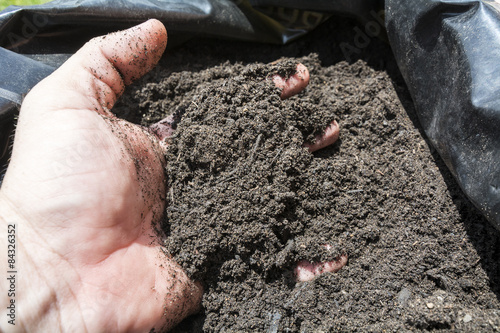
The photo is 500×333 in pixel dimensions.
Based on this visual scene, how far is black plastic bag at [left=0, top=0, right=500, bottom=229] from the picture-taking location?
1.41 meters

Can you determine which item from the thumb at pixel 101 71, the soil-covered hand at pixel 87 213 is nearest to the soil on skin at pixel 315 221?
the soil-covered hand at pixel 87 213

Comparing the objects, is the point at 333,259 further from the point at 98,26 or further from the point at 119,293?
the point at 98,26

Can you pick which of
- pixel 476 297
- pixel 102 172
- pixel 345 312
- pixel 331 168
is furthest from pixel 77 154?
pixel 476 297

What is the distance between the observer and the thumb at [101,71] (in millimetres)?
1450

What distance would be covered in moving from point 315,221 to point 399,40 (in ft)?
3.25

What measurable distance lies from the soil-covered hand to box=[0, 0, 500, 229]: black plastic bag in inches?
13.3

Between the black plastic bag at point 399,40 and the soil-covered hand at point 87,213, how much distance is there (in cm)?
34

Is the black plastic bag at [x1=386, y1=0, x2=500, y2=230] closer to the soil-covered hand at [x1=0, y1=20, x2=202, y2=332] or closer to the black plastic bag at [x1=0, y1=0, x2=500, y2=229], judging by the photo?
the black plastic bag at [x1=0, y1=0, x2=500, y2=229]

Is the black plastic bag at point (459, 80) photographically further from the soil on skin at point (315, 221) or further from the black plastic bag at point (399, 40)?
the soil on skin at point (315, 221)

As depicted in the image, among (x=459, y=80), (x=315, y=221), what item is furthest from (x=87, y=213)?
(x=459, y=80)

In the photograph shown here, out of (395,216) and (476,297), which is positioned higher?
(395,216)

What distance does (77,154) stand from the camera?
4.52ft

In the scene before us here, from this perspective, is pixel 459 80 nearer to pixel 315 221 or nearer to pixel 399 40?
pixel 399 40

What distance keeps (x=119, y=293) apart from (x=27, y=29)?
1403mm
